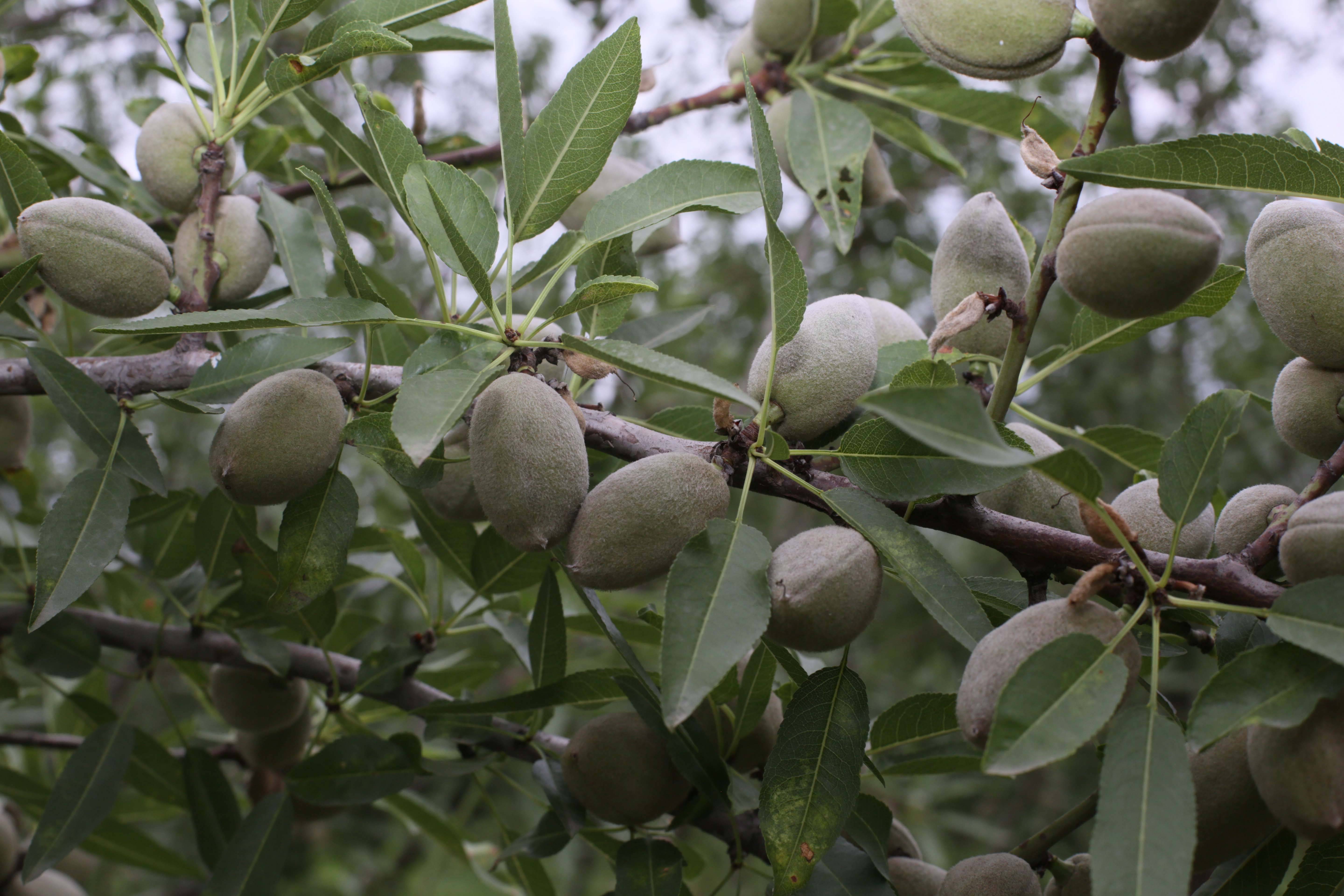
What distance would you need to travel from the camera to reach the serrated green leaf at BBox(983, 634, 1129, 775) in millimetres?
606

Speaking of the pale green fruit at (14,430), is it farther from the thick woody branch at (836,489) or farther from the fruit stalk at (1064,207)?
the fruit stalk at (1064,207)

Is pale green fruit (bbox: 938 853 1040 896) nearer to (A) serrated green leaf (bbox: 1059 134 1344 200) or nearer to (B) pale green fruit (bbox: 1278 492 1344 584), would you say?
(B) pale green fruit (bbox: 1278 492 1344 584)

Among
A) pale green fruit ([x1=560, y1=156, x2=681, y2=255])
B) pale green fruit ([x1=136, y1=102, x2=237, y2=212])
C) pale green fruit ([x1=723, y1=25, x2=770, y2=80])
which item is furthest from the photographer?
pale green fruit ([x1=723, y1=25, x2=770, y2=80])

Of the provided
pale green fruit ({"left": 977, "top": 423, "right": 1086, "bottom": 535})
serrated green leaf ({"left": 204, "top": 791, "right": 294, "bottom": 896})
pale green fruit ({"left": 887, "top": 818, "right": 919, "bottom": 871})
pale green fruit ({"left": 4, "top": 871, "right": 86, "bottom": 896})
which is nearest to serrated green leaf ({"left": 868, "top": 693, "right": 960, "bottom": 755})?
pale green fruit ({"left": 887, "top": 818, "right": 919, "bottom": 871})

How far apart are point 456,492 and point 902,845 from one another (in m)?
0.62

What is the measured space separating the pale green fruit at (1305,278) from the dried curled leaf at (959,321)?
22 cm

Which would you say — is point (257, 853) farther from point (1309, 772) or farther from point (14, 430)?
point (1309, 772)

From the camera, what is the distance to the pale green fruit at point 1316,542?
0.68m

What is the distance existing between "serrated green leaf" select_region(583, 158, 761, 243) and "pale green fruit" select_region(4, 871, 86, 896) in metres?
1.43

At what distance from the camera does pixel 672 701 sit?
641 millimetres

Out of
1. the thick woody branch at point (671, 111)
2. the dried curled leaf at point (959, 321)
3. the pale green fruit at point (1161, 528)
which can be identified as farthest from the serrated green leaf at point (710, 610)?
the thick woody branch at point (671, 111)

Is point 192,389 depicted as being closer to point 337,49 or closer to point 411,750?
point 337,49

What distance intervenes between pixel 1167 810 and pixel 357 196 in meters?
3.12

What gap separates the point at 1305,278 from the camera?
79 cm
